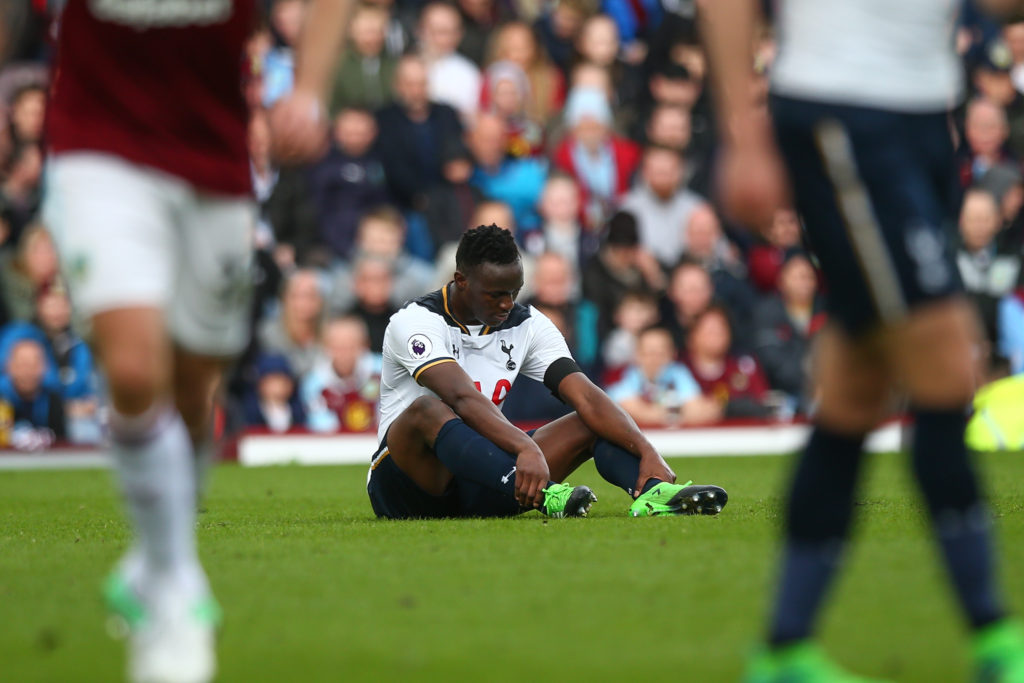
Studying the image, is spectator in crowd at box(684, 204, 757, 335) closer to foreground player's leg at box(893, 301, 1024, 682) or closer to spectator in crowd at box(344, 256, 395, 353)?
spectator in crowd at box(344, 256, 395, 353)

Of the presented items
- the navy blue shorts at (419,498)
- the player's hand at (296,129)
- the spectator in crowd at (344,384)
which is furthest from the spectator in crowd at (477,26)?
the player's hand at (296,129)

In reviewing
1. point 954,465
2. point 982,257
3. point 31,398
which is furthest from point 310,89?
point 982,257

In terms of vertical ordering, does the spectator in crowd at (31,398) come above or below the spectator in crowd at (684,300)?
below

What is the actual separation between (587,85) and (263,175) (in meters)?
3.18

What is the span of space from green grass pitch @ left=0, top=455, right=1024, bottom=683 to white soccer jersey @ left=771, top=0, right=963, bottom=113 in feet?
4.52

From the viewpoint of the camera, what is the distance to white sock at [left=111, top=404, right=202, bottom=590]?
169 inches

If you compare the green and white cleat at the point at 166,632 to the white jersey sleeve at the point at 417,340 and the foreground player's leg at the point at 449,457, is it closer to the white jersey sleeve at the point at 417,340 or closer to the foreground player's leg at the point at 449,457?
the foreground player's leg at the point at 449,457

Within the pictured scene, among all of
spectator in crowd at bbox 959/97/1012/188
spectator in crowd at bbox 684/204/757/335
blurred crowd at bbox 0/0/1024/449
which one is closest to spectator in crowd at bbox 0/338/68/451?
blurred crowd at bbox 0/0/1024/449

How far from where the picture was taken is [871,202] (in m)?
3.88

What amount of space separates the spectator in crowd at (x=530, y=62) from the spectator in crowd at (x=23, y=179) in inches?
162

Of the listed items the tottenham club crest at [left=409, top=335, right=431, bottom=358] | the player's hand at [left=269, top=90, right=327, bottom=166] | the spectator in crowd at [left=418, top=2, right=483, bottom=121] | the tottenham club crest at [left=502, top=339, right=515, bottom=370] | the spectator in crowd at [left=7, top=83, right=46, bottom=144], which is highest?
the spectator in crowd at [left=418, top=2, right=483, bottom=121]

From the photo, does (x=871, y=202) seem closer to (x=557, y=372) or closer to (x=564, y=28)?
(x=557, y=372)

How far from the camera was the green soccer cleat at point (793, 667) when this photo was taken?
3.82m

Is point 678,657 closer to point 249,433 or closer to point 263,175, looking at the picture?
point 249,433
